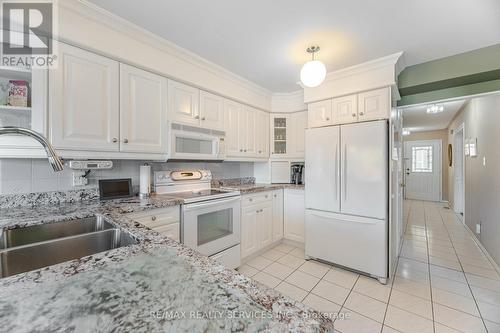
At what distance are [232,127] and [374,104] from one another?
170cm

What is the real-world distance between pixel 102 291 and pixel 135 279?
8 centimetres

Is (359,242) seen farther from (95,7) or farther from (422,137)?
(422,137)

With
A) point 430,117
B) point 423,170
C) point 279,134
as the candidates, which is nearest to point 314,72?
point 279,134

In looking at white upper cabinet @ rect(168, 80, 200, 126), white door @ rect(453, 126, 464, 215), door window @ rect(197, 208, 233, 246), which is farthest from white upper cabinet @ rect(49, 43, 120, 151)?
white door @ rect(453, 126, 464, 215)

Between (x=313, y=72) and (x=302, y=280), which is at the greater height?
(x=313, y=72)

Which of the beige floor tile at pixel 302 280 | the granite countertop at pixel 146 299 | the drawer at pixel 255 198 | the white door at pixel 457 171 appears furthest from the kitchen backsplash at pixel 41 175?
the white door at pixel 457 171

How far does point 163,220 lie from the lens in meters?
1.88

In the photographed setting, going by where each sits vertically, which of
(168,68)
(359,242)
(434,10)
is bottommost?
(359,242)

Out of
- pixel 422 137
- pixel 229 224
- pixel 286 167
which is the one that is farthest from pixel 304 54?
pixel 422 137

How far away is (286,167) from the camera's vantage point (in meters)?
3.60

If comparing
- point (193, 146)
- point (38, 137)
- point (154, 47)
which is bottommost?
point (38, 137)

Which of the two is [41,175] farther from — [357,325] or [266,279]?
[357,325]

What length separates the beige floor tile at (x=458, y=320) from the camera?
1662mm

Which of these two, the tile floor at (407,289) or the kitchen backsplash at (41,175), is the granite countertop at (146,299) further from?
the tile floor at (407,289)
